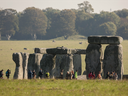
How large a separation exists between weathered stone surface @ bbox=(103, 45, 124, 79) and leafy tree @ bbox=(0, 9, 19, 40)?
80.2m

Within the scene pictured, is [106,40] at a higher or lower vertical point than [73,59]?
higher

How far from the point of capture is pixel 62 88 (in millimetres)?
15375

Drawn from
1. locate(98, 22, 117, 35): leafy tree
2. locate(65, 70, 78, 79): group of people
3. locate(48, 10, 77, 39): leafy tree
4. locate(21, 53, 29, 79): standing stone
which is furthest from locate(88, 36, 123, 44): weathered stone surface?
locate(48, 10, 77, 39): leafy tree

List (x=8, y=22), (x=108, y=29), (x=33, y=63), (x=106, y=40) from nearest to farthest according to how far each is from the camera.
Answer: (x=106, y=40)
(x=33, y=63)
(x=108, y=29)
(x=8, y=22)

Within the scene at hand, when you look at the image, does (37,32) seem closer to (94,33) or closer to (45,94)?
(94,33)

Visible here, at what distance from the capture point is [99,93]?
46.9 feet

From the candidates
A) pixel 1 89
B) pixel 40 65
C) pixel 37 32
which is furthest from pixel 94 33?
pixel 1 89

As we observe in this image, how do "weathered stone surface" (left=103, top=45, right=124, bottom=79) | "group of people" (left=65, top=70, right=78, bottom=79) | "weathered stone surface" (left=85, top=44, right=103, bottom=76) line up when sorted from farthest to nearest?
"weathered stone surface" (left=85, top=44, right=103, bottom=76) → "weathered stone surface" (left=103, top=45, right=124, bottom=79) → "group of people" (left=65, top=70, right=78, bottom=79)

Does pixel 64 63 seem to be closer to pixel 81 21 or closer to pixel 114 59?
pixel 114 59

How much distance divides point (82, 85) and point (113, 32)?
257ft

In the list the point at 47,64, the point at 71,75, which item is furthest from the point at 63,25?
the point at 71,75

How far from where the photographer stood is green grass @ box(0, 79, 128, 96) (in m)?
14.3

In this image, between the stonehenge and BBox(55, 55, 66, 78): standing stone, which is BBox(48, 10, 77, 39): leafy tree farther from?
BBox(55, 55, 66, 78): standing stone

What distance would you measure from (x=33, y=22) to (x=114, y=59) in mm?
84888
